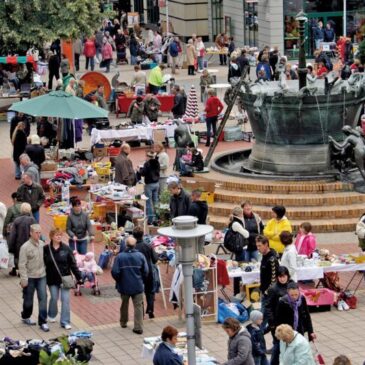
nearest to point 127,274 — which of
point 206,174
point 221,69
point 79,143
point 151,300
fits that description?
point 151,300

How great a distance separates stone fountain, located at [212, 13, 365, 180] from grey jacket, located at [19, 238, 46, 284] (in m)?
8.41

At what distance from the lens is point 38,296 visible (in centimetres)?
2216

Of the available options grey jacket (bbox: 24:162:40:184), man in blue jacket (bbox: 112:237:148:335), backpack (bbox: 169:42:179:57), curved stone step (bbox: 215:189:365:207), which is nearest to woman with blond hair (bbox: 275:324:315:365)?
man in blue jacket (bbox: 112:237:148:335)

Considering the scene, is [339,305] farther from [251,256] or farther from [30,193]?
[30,193]

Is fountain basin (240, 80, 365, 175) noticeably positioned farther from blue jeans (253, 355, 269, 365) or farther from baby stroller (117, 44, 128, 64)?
baby stroller (117, 44, 128, 64)

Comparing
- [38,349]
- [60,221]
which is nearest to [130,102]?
[60,221]

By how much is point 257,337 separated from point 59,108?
13.8 metres

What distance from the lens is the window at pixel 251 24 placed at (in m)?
59.2

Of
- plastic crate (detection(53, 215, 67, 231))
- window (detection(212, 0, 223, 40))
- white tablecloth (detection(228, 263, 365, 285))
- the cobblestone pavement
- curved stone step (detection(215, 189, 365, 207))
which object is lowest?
the cobblestone pavement

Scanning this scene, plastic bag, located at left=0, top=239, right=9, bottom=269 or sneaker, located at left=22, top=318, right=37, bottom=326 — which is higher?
plastic bag, located at left=0, top=239, right=9, bottom=269

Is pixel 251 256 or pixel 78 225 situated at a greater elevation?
pixel 78 225

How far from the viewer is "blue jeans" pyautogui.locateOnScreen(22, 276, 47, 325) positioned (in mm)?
22031

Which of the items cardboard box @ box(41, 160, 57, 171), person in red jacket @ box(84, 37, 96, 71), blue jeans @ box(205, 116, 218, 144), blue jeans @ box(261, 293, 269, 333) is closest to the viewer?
blue jeans @ box(261, 293, 269, 333)

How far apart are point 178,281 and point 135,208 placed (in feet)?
17.0
